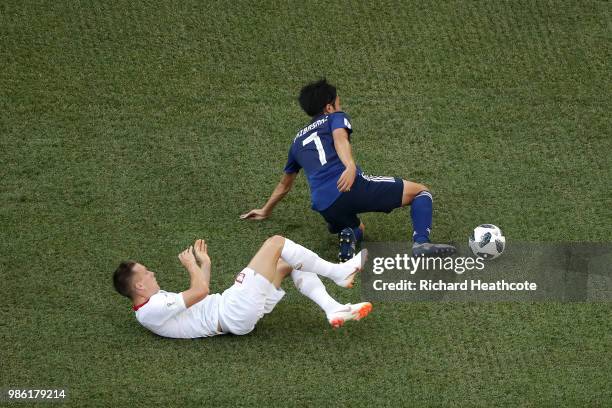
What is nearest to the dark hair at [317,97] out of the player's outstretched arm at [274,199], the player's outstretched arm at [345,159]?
the player's outstretched arm at [345,159]

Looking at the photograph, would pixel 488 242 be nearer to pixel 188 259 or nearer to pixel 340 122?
pixel 340 122

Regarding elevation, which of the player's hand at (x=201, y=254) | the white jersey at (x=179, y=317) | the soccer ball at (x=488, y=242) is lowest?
the white jersey at (x=179, y=317)

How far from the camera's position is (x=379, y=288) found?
6664 mm

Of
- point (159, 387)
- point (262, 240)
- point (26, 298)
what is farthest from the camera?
point (262, 240)

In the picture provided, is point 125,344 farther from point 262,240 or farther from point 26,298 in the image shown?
point 262,240

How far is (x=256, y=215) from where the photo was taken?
739 cm

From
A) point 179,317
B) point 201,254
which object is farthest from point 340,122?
point 179,317

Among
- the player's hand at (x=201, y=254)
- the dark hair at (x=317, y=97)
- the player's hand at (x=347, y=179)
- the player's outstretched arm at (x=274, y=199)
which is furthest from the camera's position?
the player's outstretched arm at (x=274, y=199)

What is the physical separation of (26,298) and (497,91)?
3773mm

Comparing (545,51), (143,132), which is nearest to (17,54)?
(143,132)

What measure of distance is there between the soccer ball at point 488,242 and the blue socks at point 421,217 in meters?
0.30

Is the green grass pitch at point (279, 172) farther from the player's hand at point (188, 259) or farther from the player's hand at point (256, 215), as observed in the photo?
the player's hand at point (188, 259)

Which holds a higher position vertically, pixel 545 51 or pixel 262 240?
pixel 545 51

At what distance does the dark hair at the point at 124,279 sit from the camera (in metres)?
6.07
